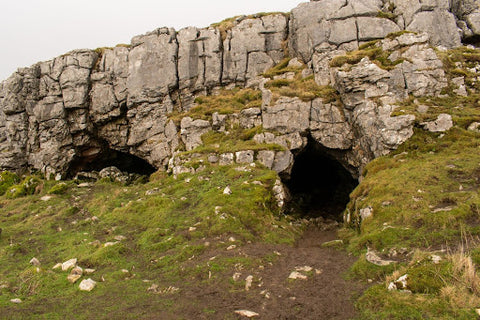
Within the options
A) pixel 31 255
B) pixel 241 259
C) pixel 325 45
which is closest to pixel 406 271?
pixel 241 259

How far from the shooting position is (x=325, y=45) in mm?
38438

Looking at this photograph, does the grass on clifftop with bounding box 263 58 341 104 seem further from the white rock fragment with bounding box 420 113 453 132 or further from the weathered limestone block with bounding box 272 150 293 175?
the white rock fragment with bounding box 420 113 453 132

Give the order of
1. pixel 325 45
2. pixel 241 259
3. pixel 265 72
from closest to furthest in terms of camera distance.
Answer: pixel 241 259 < pixel 325 45 < pixel 265 72

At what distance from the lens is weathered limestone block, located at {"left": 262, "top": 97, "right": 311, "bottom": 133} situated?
31.5 m

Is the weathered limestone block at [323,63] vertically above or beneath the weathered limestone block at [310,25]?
beneath

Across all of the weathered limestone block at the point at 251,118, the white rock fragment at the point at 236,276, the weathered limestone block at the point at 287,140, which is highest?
the weathered limestone block at the point at 251,118

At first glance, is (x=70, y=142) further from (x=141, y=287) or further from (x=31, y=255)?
(x=141, y=287)

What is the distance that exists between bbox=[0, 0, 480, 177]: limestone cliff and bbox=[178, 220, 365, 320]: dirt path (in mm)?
20402

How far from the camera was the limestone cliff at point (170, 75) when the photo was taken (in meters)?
37.5

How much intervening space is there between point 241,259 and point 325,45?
32752 mm

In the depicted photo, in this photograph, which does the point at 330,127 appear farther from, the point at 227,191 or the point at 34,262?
the point at 34,262

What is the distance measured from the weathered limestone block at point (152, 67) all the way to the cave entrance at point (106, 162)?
32.1ft

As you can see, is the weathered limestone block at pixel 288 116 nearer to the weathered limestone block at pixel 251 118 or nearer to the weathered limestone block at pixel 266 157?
the weathered limestone block at pixel 251 118

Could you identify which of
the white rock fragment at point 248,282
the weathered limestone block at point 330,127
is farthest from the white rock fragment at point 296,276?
the weathered limestone block at point 330,127
